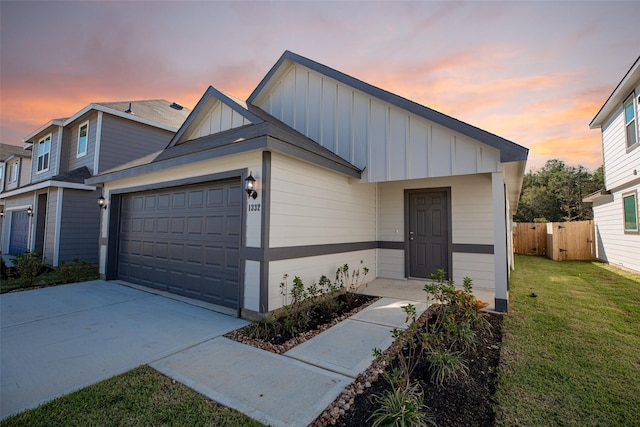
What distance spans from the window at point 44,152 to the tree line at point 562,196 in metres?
36.6

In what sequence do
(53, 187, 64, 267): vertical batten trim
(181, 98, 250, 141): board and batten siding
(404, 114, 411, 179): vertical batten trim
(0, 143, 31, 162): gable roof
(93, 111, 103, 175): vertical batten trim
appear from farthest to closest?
1. (0, 143, 31, 162): gable roof
2. (93, 111, 103, 175): vertical batten trim
3. (53, 187, 64, 267): vertical batten trim
4. (181, 98, 250, 141): board and batten siding
5. (404, 114, 411, 179): vertical batten trim

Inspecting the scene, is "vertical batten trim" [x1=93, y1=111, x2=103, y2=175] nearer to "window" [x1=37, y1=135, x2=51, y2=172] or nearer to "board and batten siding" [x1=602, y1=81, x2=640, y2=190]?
"window" [x1=37, y1=135, x2=51, y2=172]

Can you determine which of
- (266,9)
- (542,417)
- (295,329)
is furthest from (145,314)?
(266,9)

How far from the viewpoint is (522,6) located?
241 inches

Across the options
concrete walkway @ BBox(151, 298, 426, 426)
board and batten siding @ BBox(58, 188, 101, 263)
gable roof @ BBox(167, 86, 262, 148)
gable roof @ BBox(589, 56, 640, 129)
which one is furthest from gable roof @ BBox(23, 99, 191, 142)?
gable roof @ BBox(589, 56, 640, 129)

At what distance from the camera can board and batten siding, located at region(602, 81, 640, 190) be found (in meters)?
8.66

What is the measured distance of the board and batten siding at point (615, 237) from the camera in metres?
8.73

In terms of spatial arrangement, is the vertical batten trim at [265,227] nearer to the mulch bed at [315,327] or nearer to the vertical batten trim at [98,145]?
the mulch bed at [315,327]

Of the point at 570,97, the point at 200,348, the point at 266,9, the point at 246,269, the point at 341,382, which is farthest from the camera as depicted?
the point at 570,97

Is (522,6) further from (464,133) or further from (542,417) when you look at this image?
(542,417)

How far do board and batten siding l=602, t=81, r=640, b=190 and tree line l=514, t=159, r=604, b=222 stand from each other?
1925 cm

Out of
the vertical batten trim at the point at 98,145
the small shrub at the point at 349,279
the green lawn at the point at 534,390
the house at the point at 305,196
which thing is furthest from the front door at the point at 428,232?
the vertical batten trim at the point at 98,145

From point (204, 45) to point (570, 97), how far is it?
11.0m

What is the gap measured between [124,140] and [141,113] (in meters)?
1.46
